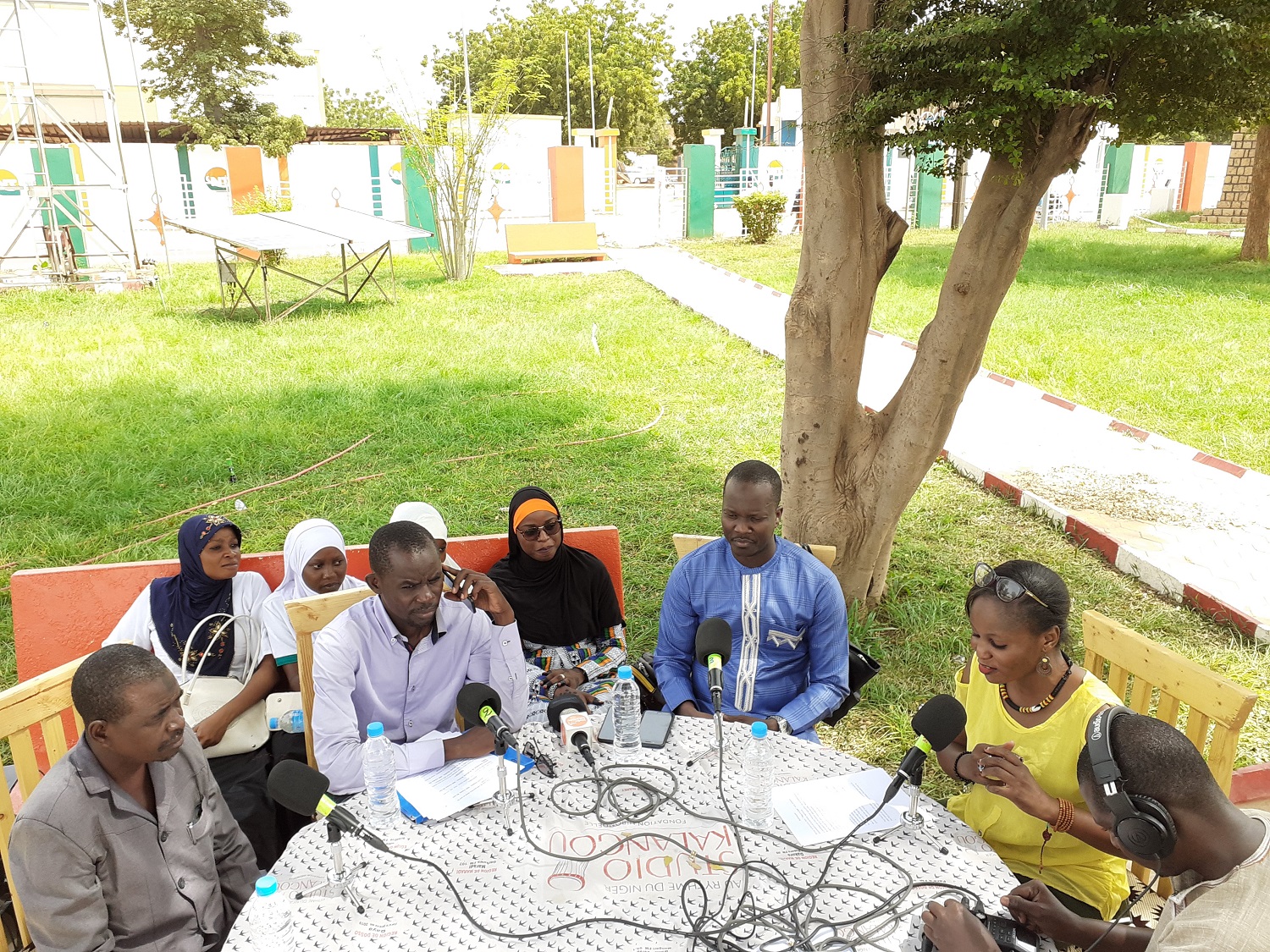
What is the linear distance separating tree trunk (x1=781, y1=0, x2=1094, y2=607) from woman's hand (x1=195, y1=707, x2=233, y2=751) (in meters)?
3.11

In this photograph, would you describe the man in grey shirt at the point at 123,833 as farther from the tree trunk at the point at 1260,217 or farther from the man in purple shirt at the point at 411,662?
the tree trunk at the point at 1260,217

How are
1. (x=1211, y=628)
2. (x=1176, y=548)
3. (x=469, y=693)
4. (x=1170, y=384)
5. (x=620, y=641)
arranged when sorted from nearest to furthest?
(x=469, y=693)
(x=620, y=641)
(x=1211, y=628)
(x=1176, y=548)
(x=1170, y=384)

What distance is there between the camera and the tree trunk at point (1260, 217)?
1792 centimetres

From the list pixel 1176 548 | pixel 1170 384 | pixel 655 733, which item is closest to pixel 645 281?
pixel 1170 384

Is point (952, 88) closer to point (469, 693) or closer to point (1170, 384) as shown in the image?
point (469, 693)

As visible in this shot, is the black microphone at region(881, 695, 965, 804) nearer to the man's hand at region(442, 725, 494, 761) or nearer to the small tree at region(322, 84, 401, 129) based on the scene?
the man's hand at region(442, 725, 494, 761)

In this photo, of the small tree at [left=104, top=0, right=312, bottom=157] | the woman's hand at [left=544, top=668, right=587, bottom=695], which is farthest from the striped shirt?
the small tree at [left=104, top=0, right=312, bottom=157]

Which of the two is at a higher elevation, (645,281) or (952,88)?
(952,88)

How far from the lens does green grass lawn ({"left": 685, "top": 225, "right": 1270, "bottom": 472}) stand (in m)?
8.95

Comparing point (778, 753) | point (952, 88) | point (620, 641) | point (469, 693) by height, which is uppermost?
point (952, 88)

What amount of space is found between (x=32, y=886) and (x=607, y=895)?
146 centimetres

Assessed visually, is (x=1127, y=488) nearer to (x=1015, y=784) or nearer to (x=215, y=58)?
(x=1015, y=784)

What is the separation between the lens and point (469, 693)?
2.71m

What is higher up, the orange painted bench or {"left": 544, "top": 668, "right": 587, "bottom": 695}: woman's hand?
the orange painted bench
